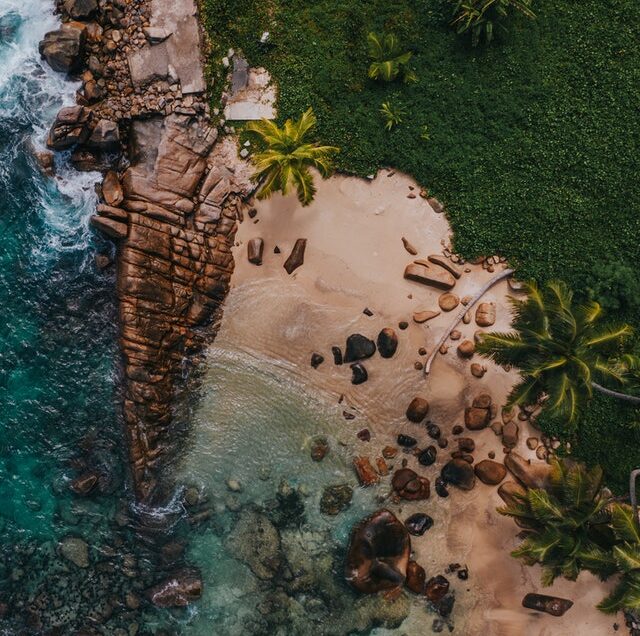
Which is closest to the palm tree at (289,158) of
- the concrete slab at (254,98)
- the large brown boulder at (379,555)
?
the concrete slab at (254,98)

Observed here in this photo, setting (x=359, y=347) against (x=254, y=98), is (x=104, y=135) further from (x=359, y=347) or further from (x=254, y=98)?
(x=359, y=347)

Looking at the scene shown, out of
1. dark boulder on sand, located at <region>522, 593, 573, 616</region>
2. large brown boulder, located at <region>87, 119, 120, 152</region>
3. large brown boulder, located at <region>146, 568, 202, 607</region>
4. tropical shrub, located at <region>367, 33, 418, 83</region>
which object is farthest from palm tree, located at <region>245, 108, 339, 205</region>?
dark boulder on sand, located at <region>522, 593, 573, 616</region>

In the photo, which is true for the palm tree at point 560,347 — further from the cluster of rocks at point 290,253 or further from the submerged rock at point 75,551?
the submerged rock at point 75,551

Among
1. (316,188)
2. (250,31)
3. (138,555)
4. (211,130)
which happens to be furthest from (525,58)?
(138,555)

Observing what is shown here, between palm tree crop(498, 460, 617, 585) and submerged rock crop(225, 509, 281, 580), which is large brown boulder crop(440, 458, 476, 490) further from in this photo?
submerged rock crop(225, 509, 281, 580)

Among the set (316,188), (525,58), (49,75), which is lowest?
(316,188)

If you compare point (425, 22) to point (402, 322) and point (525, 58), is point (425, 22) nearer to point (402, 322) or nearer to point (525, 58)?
point (525, 58)
